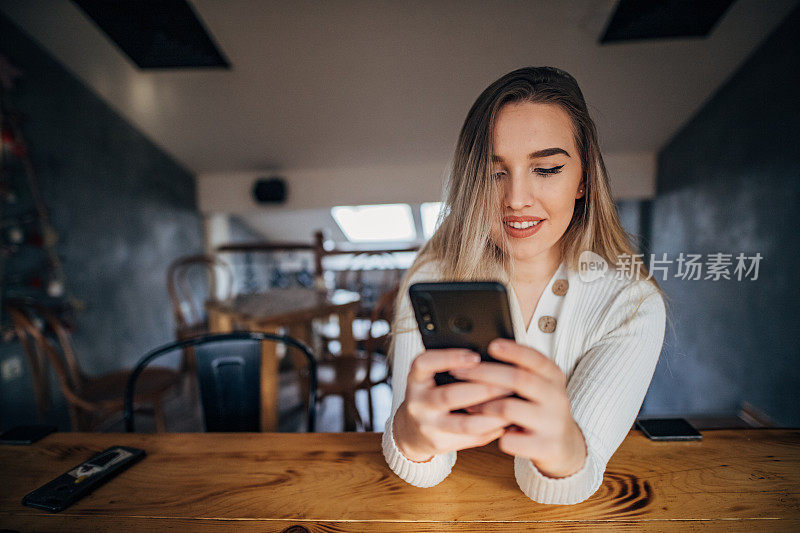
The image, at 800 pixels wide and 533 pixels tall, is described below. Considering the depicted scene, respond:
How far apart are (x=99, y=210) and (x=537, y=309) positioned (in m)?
2.94

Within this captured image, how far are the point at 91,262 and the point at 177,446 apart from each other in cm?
236

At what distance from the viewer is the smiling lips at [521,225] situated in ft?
1.82

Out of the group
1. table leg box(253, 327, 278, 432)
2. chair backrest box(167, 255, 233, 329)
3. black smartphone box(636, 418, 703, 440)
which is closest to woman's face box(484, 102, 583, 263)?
black smartphone box(636, 418, 703, 440)

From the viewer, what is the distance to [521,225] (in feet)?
1.83

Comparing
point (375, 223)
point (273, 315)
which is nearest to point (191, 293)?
point (273, 315)

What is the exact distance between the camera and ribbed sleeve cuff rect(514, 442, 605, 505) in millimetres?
463

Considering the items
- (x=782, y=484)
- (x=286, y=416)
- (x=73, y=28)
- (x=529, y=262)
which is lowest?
(x=286, y=416)

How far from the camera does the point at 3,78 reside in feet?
6.08

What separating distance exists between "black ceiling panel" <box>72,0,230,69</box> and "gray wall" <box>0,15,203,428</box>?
43 centimetres

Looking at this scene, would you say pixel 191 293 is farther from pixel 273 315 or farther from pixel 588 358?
pixel 588 358

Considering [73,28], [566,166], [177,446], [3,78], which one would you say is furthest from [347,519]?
[73,28]

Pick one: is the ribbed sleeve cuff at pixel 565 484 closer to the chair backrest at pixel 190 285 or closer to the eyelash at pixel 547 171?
the eyelash at pixel 547 171

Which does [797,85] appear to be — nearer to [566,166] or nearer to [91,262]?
[566,166]

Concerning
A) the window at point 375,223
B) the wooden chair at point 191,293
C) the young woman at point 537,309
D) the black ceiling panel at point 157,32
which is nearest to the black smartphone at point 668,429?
the young woman at point 537,309
